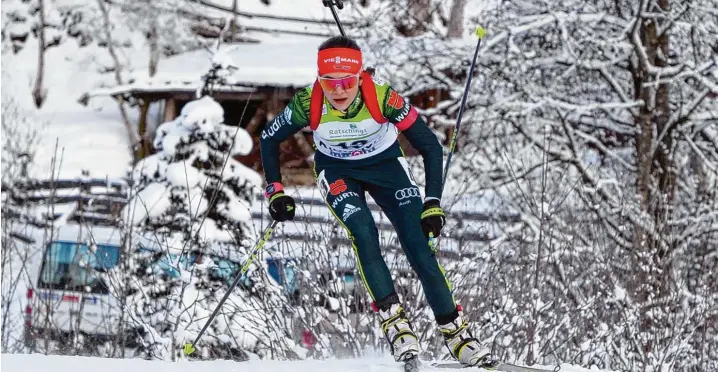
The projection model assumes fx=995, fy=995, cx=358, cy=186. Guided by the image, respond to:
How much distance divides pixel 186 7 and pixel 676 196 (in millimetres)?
24294

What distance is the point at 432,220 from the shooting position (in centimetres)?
534

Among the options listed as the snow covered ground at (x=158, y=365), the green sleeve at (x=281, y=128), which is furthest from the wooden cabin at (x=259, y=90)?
the snow covered ground at (x=158, y=365)

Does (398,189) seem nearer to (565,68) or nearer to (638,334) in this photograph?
(638,334)

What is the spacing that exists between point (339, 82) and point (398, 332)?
1.40 metres

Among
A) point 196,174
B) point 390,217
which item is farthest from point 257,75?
point 390,217

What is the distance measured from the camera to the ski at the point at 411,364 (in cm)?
534

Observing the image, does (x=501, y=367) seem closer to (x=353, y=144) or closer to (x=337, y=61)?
(x=353, y=144)

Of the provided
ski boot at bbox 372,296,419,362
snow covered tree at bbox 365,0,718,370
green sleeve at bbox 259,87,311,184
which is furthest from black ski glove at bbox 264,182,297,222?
snow covered tree at bbox 365,0,718,370

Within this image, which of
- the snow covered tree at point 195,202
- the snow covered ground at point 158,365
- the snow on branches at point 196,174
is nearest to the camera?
the snow covered ground at point 158,365

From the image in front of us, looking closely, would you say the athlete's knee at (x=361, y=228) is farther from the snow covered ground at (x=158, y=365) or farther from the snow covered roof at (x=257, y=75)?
the snow covered roof at (x=257, y=75)

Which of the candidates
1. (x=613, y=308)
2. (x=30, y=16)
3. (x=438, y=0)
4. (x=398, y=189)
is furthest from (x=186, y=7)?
(x=398, y=189)

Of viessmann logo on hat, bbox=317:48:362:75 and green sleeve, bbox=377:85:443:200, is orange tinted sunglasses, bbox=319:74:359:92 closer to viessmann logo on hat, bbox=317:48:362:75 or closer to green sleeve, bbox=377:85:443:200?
viessmann logo on hat, bbox=317:48:362:75

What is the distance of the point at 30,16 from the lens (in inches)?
1484

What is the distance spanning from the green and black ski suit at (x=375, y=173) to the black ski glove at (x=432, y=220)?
92 millimetres
